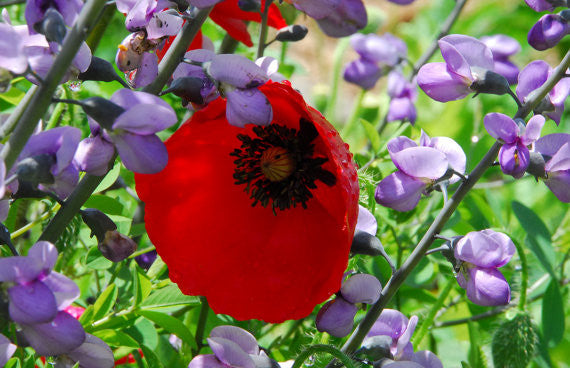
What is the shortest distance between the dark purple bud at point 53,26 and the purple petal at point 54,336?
18cm

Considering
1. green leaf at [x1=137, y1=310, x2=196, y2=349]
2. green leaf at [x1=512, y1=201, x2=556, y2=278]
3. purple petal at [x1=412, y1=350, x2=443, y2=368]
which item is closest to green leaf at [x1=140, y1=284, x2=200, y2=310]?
green leaf at [x1=137, y1=310, x2=196, y2=349]

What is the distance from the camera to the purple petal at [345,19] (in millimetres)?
692

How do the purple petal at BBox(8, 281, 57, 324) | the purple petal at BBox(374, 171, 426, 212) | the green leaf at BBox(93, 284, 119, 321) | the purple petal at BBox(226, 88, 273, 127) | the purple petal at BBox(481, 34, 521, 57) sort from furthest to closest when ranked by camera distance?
the purple petal at BBox(481, 34, 521, 57) → the green leaf at BBox(93, 284, 119, 321) → the purple petal at BBox(374, 171, 426, 212) → the purple petal at BBox(226, 88, 273, 127) → the purple petal at BBox(8, 281, 57, 324)

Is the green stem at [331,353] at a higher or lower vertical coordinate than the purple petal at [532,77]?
lower

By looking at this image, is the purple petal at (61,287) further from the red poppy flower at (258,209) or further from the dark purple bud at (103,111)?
the red poppy flower at (258,209)

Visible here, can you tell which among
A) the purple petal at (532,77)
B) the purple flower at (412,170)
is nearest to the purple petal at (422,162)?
the purple flower at (412,170)

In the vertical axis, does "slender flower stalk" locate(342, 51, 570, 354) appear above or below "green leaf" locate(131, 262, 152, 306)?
above

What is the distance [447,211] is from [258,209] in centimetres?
23

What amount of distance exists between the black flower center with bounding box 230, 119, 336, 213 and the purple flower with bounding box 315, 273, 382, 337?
0.17m

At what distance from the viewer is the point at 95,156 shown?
508mm

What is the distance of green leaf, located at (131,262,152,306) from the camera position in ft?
2.41

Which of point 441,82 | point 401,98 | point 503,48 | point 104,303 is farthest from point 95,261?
point 503,48

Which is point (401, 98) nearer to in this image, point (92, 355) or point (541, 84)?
point (541, 84)

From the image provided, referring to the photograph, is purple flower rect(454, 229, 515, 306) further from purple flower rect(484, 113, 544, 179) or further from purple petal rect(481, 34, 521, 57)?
purple petal rect(481, 34, 521, 57)
